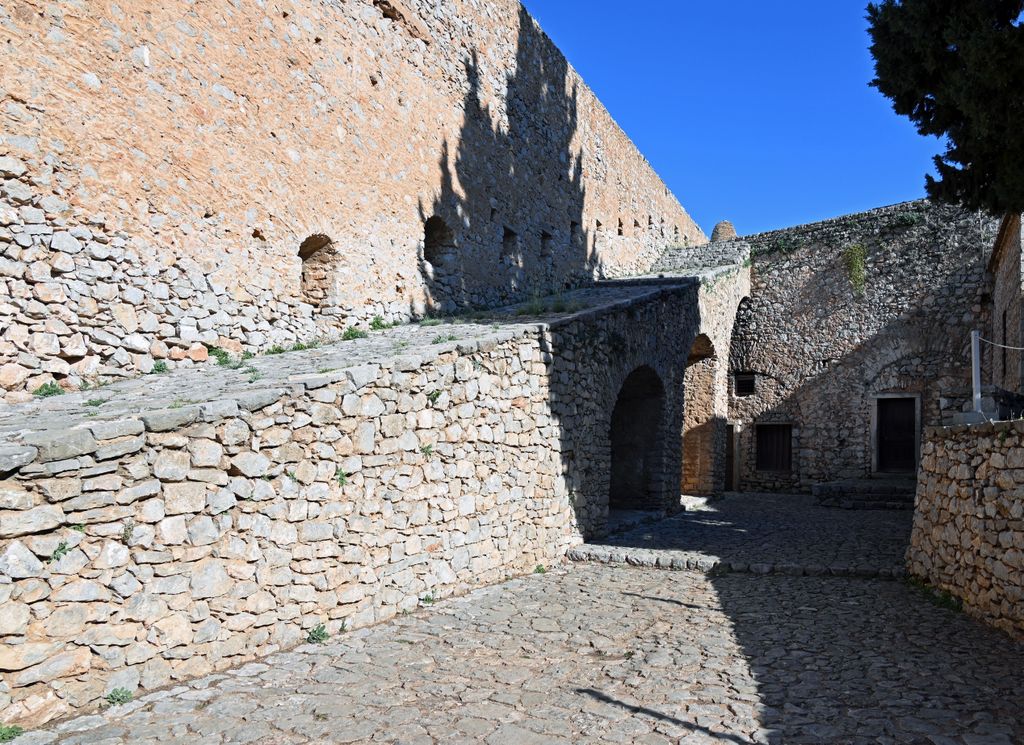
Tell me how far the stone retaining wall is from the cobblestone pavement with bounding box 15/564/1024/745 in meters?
0.28

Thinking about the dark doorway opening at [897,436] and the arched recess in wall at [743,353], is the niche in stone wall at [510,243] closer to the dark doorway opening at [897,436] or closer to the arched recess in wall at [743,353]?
the arched recess in wall at [743,353]

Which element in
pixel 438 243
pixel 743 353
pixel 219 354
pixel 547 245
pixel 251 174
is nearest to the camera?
pixel 219 354

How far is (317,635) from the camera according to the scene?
16.5 feet

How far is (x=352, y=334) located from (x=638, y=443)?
17.2 ft

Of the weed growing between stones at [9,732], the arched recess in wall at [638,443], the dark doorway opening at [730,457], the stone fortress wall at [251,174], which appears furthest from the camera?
the dark doorway opening at [730,457]

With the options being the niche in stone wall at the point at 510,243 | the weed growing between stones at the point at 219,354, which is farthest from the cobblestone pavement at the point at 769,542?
the niche in stone wall at the point at 510,243

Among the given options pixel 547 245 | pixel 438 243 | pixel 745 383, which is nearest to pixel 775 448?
pixel 745 383

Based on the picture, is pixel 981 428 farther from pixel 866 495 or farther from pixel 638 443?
pixel 866 495

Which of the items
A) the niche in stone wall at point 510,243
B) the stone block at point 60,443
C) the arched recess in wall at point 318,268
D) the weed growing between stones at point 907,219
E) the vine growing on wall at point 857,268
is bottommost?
the stone block at point 60,443

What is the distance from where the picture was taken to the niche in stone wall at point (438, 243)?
37.9 ft

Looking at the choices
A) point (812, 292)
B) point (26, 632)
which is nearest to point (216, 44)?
point (26, 632)

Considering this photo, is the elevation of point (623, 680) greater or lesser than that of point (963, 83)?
lesser

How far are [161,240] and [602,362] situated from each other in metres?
5.23

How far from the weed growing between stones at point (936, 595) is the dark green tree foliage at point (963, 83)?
3588 mm
